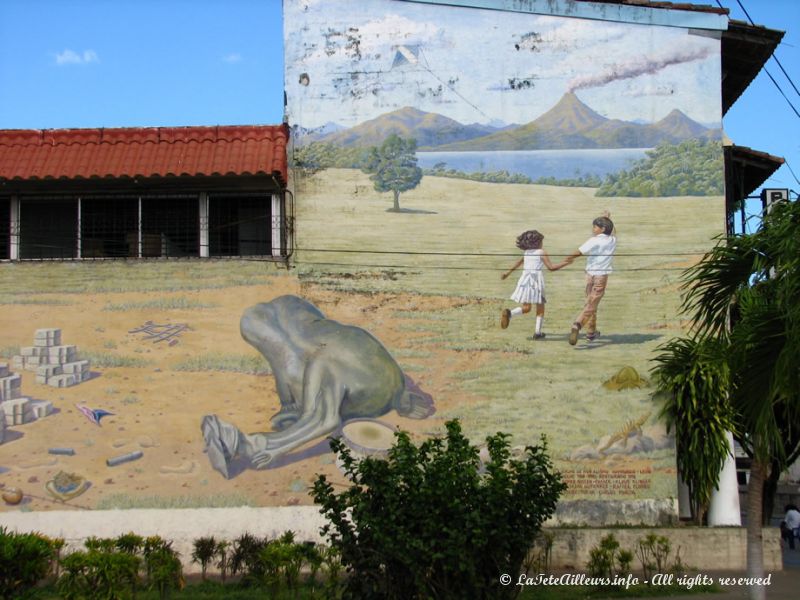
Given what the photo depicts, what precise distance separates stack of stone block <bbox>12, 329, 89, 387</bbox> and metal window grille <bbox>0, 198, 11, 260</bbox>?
6.38ft

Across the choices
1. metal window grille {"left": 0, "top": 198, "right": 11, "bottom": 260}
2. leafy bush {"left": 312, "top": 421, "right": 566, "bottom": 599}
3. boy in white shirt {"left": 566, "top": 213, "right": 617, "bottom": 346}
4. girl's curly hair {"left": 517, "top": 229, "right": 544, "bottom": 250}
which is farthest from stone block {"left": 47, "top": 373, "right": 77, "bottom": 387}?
leafy bush {"left": 312, "top": 421, "right": 566, "bottom": 599}

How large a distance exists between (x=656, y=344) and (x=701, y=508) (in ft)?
9.96

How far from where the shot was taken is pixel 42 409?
17.2 m

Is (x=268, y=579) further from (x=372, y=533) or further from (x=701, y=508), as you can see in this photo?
(x=701, y=508)

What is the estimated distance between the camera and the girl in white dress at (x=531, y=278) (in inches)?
688

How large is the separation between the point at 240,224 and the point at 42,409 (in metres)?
4.99

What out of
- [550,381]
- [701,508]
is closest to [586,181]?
[550,381]

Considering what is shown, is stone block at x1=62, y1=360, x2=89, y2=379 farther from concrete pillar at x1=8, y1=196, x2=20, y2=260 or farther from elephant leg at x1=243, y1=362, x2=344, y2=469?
elephant leg at x1=243, y1=362, x2=344, y2=469

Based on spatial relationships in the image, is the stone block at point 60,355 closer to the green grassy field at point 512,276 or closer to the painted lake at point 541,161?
the green grassy field at point 512,276

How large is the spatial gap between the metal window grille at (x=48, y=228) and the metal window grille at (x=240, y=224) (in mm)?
2675

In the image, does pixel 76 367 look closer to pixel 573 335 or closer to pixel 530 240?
pixel 530 240

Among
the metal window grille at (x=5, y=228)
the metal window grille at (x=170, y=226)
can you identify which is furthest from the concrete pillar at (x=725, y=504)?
the metal window grille at (x=5, y=228)

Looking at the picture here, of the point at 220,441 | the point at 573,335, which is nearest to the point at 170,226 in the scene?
the point at 220,441

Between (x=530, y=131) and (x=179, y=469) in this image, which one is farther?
(x=530, y=131)
